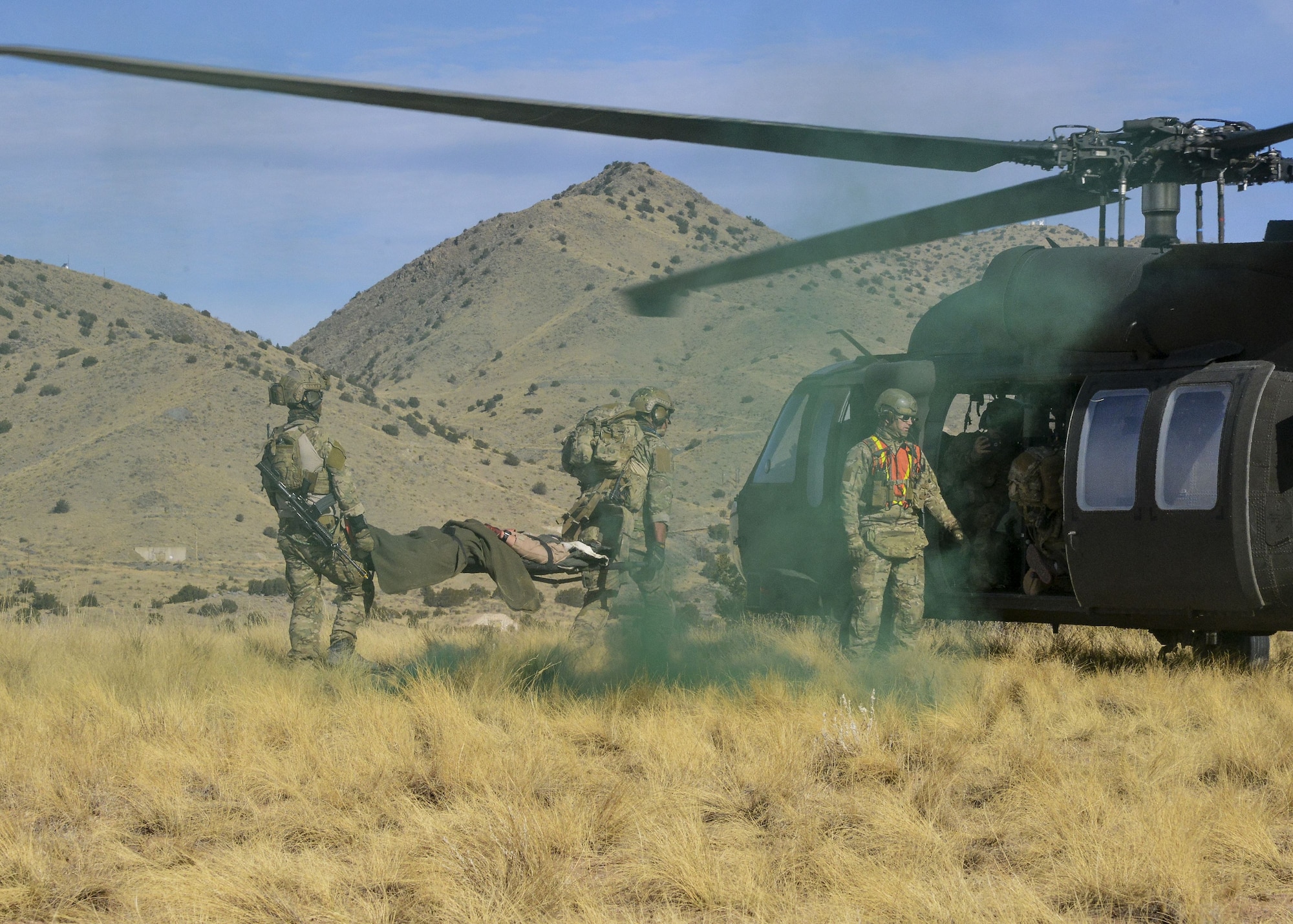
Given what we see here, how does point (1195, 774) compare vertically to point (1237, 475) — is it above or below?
below

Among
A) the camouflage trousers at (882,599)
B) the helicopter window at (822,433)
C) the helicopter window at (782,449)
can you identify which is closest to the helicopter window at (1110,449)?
the camouflage trousers at (882,599)

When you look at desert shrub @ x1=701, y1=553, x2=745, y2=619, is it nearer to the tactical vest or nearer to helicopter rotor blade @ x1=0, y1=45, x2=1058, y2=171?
the tactical vest

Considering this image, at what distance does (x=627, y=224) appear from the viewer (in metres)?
77.5

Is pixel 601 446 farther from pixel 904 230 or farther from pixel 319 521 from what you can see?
pixel 904 230

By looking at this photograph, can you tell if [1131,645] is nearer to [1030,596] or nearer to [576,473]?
[1030,596]

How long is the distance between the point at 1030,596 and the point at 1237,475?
5.97 feet

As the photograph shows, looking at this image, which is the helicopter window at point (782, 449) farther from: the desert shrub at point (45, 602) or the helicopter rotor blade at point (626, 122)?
the desert shrub at point (45, 602)

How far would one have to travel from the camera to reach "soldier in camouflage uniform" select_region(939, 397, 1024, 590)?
909cm

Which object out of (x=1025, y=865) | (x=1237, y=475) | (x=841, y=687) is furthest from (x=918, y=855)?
(x=1237, y=475)

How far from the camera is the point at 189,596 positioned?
22.2 m

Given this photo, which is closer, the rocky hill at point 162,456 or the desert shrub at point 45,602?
the desert shrub at point 45,602

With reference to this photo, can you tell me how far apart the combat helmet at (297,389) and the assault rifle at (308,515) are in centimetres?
49

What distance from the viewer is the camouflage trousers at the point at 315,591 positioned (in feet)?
28.3

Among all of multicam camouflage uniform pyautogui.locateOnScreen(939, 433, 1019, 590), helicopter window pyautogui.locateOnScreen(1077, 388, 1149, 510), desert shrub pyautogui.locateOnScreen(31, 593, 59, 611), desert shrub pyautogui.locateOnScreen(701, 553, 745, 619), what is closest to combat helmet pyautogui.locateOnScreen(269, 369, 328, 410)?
desert shrub pyautogui.locateOnScreen(701, 553, 745, 619)
